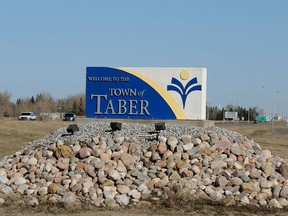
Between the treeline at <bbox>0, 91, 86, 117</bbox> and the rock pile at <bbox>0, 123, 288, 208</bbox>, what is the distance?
8673 centimetres

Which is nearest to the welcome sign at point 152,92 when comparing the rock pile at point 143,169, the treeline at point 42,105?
the rock pile at point 143,169

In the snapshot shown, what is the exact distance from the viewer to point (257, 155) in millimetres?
15133

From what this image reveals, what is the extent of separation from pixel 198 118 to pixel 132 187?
6142 millimetres

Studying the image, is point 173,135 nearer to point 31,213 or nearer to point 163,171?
point 163,171

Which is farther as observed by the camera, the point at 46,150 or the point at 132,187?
the point at 46,150

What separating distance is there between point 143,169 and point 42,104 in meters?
111

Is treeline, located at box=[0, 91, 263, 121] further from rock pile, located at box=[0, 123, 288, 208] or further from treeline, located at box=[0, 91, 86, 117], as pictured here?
rock pile, located at box=[0, 123, 288, 208]

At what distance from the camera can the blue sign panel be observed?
59.9 feet

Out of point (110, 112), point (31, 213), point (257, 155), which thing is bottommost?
point (31, 213)

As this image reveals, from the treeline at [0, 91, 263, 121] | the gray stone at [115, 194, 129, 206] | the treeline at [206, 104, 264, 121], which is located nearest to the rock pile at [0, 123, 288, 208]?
the gray stone at [115, 194, 129, 206]

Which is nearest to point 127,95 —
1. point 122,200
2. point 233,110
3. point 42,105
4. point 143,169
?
point 143,169

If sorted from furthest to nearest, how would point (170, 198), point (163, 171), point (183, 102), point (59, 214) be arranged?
point (183, 102) < point (163, 171) < point (170, 198) < point (59, 214)

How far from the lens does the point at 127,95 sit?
1830 cm

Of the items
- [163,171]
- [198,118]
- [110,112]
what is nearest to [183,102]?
[198,118]
